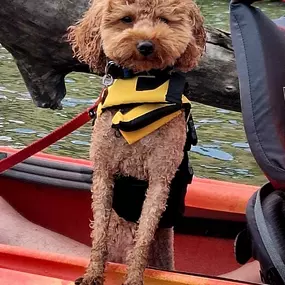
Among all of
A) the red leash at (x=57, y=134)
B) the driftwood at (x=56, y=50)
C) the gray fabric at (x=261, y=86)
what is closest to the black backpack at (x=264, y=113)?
the gray fabric at (x=261, y=86)

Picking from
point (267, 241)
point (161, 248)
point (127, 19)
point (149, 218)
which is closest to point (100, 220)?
point (149, 218)

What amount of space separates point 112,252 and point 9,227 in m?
0.91

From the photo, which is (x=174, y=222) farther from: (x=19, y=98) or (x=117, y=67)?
(x=19, y=98)

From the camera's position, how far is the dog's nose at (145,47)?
2.60 metres

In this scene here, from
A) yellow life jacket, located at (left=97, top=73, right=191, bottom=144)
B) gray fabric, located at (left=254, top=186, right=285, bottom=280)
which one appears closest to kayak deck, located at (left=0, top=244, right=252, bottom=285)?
gray fabric, located at (left=254, top=186, right=285, bottom=280)

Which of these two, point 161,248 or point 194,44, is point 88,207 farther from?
point 194,44

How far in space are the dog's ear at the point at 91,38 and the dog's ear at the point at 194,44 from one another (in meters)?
0.27

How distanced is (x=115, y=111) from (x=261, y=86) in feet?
1.71

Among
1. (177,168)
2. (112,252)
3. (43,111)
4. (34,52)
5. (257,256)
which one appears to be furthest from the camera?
(43,111)

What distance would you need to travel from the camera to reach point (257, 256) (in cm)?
266

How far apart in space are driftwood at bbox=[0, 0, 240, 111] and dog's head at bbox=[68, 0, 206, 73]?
0.86m

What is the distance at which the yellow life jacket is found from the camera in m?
2.74

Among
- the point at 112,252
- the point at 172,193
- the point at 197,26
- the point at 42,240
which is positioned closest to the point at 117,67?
the point at 197,26

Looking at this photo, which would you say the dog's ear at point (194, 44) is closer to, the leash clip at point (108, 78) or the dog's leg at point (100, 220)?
the leash clip at point (108, 78)
